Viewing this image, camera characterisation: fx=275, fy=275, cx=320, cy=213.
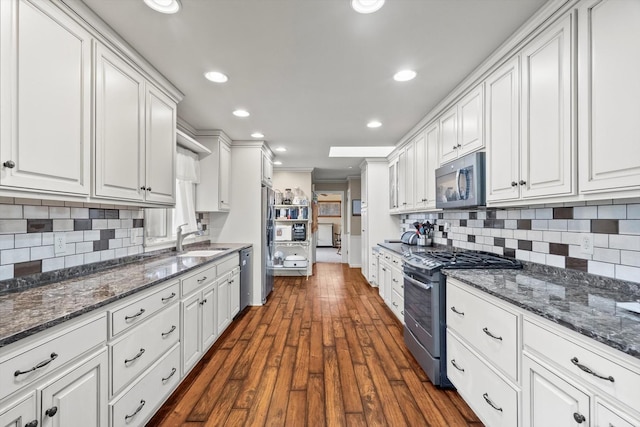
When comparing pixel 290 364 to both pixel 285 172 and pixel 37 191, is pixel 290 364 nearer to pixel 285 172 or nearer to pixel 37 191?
pixel 37 191

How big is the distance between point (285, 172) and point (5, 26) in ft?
16.8

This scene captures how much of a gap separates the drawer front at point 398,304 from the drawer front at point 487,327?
112cm

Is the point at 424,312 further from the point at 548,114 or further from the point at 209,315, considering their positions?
the point at 209,315

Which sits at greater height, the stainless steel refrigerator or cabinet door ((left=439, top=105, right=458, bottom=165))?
cabinet door ((left=439, top=105, right=458, bottom=165))

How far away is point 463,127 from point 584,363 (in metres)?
1.94

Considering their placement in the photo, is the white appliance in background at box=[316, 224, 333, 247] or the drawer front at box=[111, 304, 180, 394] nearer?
the drawer front at box=[111, 304, 180, 394]

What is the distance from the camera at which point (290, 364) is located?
7.83ft

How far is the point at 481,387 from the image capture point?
159 centimetres

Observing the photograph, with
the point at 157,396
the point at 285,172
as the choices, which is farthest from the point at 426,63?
the point at 285,172

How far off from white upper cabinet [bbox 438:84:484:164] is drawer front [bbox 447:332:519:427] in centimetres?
152

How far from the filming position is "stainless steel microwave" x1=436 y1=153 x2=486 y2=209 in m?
2.14

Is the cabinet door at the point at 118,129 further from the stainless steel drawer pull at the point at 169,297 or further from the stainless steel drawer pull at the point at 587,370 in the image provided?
the stainless steel drawer pull at the point at 587,370

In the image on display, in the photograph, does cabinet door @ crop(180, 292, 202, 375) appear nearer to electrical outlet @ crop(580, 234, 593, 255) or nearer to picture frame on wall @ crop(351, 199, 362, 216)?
electrical outlet @ crop(580, 234, 593, 255)

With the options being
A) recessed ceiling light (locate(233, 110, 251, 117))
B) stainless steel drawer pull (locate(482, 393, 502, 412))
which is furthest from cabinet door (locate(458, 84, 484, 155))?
recessed ceiling light (locate(233, 110, 251, 117))
